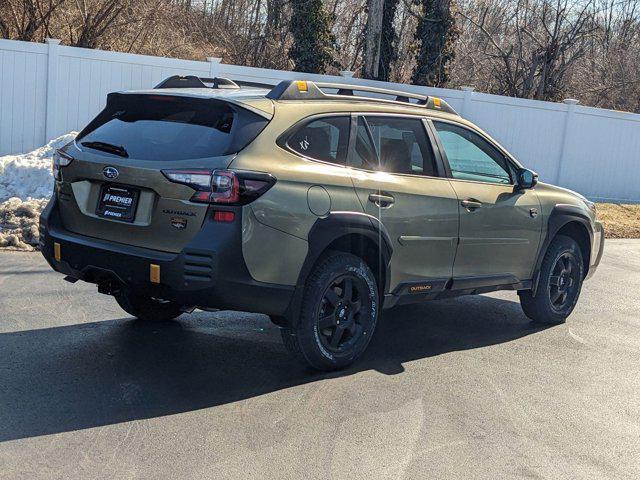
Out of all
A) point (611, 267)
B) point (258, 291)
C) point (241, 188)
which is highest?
point (241, 188)

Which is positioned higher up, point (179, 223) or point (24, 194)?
point (179, 223)

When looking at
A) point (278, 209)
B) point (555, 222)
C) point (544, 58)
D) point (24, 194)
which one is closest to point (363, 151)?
point (278, 209)

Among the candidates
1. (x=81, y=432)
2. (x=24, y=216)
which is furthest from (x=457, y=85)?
(x=81, y=432)

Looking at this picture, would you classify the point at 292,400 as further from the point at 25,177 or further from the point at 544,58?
the point at 544,58

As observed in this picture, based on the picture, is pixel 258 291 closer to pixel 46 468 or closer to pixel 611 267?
pixel 46 468

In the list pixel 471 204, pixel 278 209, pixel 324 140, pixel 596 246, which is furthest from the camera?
pixel 596 246

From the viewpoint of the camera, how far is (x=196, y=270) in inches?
189

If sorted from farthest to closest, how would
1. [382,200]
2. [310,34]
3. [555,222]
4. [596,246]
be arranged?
[310,34] → [596,246] → [555,222] → [382,200]

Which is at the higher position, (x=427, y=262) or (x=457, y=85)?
(x=457, y=85)

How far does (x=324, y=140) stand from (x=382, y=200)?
0.58 metres

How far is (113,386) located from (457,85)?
23.9 meters

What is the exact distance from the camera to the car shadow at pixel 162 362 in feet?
15.2

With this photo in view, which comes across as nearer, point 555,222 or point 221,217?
point 221,217

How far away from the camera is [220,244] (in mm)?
4766
